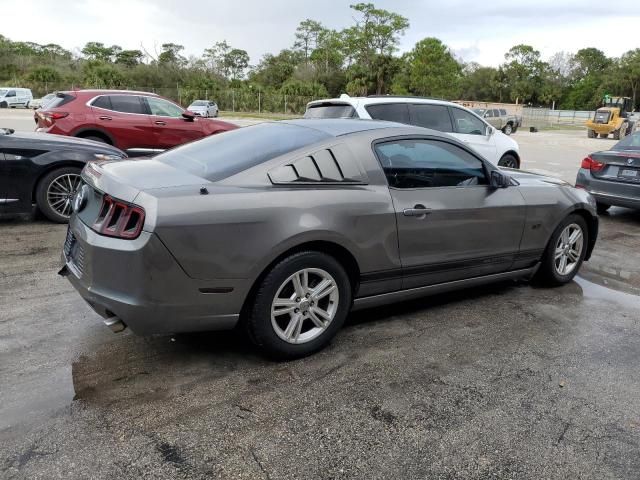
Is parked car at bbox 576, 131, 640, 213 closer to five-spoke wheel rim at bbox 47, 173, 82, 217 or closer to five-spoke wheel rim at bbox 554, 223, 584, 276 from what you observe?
five-spoke wheel rim at bbox 554, 223, 584, 276

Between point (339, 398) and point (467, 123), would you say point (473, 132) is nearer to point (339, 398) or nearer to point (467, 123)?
point (467, 123)

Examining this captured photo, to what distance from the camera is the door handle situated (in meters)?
3.90

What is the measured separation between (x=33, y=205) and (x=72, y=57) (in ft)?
291

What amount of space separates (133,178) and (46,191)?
3.86 m

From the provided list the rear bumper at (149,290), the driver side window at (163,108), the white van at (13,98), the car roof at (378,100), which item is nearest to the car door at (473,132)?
the car roof at (378,100)

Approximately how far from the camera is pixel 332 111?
8750mm

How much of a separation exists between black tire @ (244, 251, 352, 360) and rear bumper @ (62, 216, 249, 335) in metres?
0.12

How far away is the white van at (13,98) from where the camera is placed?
41.1 metres

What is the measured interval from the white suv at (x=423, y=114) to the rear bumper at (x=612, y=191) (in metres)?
1.90

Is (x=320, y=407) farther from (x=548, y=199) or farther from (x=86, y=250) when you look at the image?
(x=548, y=199)

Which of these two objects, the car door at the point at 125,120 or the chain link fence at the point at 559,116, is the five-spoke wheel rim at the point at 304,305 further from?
the chain link fence at the point at 559,116

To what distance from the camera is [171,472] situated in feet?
8.07

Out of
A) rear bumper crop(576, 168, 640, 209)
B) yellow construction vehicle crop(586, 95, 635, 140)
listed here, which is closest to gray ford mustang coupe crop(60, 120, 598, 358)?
rear bumper crop(576, 168, 640, 209)

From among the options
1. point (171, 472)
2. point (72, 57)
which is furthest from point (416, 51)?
point (171, 472)
